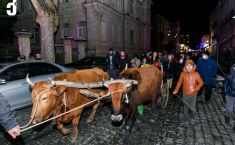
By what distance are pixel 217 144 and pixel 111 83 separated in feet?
9.32

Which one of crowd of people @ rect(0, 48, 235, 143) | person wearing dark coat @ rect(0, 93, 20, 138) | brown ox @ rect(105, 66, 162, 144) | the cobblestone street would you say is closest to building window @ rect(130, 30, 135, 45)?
crowd of people @ rect(0, 48, 235, 143)

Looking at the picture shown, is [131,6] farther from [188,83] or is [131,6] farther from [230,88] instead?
[230,88]

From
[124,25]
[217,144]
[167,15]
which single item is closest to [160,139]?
[217,144]

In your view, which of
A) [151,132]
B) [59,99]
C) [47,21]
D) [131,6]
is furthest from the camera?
[131,6]

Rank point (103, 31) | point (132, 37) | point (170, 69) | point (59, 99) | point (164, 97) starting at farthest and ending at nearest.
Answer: point (132, 37) < point (103, 31) < point (170, 69) < point (164, 97) < point (59, 99)

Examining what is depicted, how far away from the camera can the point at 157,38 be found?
59062 mm

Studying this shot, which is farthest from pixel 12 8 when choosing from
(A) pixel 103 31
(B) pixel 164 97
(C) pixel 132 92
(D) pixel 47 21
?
(C) pixel 132 92

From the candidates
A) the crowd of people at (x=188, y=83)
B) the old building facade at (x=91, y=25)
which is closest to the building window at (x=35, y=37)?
the old building facade at (x=91, y=25)

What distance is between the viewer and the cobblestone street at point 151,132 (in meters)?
7.12

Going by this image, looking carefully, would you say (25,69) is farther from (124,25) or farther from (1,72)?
(124,25)

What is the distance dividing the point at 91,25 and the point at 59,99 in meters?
21.2

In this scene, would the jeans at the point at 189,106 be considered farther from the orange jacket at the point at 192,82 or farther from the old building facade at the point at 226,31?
the old building facade at the point at 226,31

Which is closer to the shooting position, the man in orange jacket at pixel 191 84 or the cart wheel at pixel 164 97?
the man in orange jacket at pixel 191 84

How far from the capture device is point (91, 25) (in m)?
27.1
